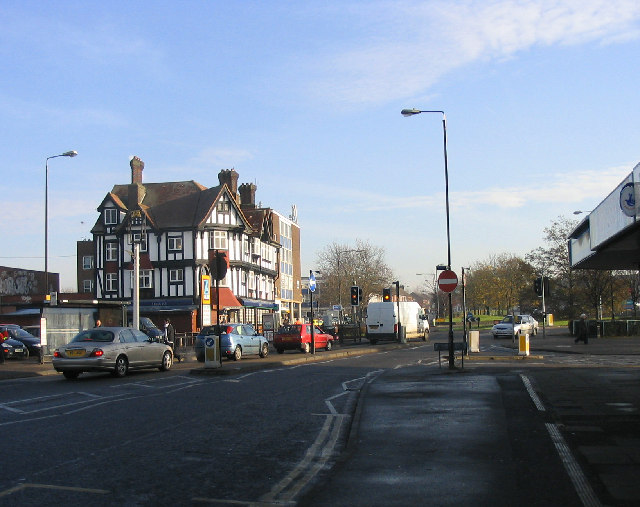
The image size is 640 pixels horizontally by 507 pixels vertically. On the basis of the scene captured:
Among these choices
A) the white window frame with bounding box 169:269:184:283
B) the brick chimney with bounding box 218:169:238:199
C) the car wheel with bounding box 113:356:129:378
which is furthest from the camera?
the brick chimney with bounding box 218:169:238:199

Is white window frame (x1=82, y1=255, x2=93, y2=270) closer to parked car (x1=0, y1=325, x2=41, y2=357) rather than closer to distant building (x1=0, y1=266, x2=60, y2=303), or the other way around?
distant building (x1=0, y1=266, x2=60, y2=303)

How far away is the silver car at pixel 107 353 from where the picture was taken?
20319 millimetres

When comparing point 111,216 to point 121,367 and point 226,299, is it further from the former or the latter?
point 121,367

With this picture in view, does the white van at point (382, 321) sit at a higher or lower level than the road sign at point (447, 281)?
lower

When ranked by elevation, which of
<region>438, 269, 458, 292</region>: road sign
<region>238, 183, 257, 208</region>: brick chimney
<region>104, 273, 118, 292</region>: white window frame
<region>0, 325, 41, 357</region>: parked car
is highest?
<region>238, 183, 257, 208</region>: brick chimney

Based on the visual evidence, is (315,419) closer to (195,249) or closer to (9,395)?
(9,395)

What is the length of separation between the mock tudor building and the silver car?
109ft

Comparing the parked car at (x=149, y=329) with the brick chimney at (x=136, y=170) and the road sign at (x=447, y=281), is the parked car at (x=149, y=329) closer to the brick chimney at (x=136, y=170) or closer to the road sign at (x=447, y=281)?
the road sign at (x=447, y=281)

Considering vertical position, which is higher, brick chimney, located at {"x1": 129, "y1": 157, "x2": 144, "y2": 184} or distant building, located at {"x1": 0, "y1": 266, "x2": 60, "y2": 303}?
brick chimney, located at {"x1": 129, "y1": 157, "x2": 144, "y2": 184}

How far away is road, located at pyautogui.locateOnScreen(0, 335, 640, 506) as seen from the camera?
6.85 meters

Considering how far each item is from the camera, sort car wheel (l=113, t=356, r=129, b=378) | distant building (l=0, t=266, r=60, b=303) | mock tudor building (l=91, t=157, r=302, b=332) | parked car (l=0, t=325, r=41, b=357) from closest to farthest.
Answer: car wheel (l=113, t=356, r=129, b=378) < parked car (l=0, t=325, r=41, b=357) < mock tudor building (l=91, t=157, r=302, b=332) < distant building (l=0, t=266, r=60, b=303)

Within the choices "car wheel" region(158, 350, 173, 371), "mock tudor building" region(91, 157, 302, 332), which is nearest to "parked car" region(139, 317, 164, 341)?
"mock tudor building" region(91, 157, 302, 332)

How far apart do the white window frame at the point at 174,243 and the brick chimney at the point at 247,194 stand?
17.5m

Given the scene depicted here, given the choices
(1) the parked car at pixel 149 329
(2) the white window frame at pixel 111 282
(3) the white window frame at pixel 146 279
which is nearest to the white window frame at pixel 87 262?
(2) the white window frame at pixel 111 282
